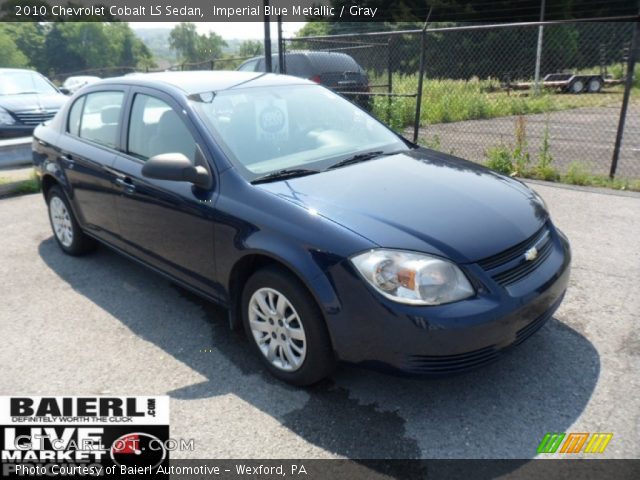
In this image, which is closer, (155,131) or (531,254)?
(531,254)

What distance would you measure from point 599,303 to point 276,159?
2.43 metres

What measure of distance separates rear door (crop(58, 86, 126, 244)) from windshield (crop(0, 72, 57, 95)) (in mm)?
7395

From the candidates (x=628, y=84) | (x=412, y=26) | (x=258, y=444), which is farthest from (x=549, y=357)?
(x=412, y=26)

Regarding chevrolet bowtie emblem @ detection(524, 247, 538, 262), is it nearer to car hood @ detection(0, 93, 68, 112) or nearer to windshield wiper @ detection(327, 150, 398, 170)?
windshield wiper @ detection(327, 150, 398, 170)

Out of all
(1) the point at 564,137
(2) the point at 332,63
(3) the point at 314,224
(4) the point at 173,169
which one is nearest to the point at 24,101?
(2) the point at 332,63

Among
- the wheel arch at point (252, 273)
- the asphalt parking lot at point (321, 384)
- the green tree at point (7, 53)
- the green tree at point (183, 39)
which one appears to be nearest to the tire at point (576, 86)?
the asphalt parking lot at point (321, 384)

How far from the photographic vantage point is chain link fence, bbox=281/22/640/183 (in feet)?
25.5

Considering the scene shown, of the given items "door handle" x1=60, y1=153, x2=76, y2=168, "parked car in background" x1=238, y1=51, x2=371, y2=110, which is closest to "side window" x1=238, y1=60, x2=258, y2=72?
"parked car in background" x1=238, y1=51, x2=371, y2=110

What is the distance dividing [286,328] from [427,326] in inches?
31.7

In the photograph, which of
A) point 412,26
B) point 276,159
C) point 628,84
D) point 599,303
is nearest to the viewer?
point 276,159

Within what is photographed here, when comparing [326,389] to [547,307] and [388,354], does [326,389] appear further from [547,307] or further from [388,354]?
[547,307]

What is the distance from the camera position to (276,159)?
3.29 m

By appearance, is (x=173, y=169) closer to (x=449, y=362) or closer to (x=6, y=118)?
(x=449, y=362)

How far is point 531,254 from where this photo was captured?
9.09 ft
